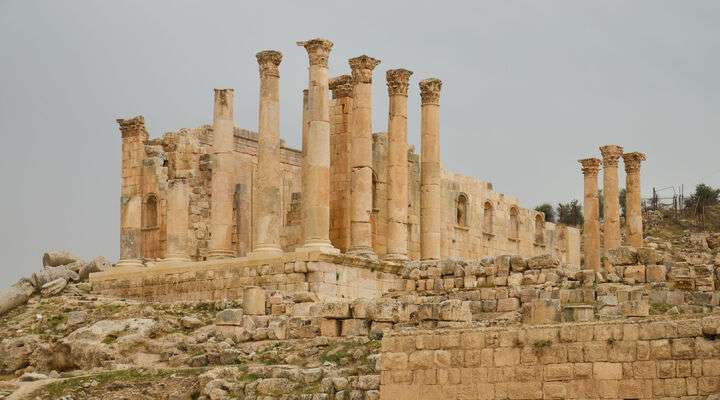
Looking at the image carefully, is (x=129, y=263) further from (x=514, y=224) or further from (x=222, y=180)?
(x=514, y=224)

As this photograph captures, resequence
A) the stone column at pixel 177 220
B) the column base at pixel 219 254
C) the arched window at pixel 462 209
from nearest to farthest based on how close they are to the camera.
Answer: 1. the column base at pixel 219 254
2. the stone column at pixel 177 220
3. the arched window at pixel 462 209

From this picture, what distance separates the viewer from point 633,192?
1752 inches

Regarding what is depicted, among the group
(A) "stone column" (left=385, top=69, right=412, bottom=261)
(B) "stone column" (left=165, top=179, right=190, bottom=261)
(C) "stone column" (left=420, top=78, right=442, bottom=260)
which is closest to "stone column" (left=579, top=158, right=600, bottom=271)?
(C) "stone column" (left=420, top=78, right=442, bottom=260)

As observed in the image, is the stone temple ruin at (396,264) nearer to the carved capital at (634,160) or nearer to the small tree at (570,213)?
the carved capital at (634,160)

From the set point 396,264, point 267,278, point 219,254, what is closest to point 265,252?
point 267,278

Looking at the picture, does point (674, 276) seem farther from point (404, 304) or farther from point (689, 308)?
point (404, 304)

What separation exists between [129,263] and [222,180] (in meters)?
4.60

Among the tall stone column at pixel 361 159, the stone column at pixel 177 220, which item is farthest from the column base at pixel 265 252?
the stone column at pixel 177 220

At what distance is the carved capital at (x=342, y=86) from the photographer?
3738 cm

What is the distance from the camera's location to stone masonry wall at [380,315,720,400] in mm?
17500

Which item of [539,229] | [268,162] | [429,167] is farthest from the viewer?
[539,229]

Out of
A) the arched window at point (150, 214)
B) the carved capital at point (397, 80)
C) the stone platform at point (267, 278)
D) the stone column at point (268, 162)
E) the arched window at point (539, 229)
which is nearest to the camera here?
the stone platform at point (267, 278)

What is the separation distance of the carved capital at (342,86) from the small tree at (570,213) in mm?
44895

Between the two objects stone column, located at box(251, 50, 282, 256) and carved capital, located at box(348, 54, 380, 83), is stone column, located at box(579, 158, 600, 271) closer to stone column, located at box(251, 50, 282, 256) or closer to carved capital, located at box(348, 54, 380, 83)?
carved capital, located at box(348, 54, 380, 83)
